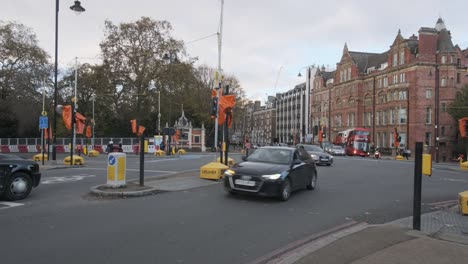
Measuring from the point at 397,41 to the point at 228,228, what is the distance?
70.2m

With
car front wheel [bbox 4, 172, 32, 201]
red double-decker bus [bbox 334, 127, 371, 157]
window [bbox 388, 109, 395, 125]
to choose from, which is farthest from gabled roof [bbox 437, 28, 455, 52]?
car front wheel [bbox 4, 172, 32, 201]

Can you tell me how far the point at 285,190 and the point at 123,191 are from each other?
439cm

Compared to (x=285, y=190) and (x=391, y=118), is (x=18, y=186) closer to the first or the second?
(x=285, y=190)

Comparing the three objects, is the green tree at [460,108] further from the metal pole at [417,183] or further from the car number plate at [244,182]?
the metal pole at [417,183]

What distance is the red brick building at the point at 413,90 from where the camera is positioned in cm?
6319

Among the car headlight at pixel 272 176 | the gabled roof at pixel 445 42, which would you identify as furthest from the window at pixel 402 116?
the car headlight at pixel 272 176

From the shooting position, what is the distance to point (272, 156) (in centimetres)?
1190

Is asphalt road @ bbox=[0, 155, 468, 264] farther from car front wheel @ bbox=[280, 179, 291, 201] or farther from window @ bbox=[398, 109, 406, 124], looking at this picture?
window @ bbox=[398, 109, 406, 124]

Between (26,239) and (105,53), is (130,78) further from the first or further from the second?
(26,239)

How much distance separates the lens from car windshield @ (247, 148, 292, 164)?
11695mm

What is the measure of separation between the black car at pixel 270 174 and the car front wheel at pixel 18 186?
524 cm

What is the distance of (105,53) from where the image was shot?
54969 millimetres

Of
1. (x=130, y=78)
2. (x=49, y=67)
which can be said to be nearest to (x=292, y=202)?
(x=130, y=78)

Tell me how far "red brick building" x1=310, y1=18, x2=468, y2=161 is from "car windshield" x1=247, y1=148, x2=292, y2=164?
4862 centimetres
